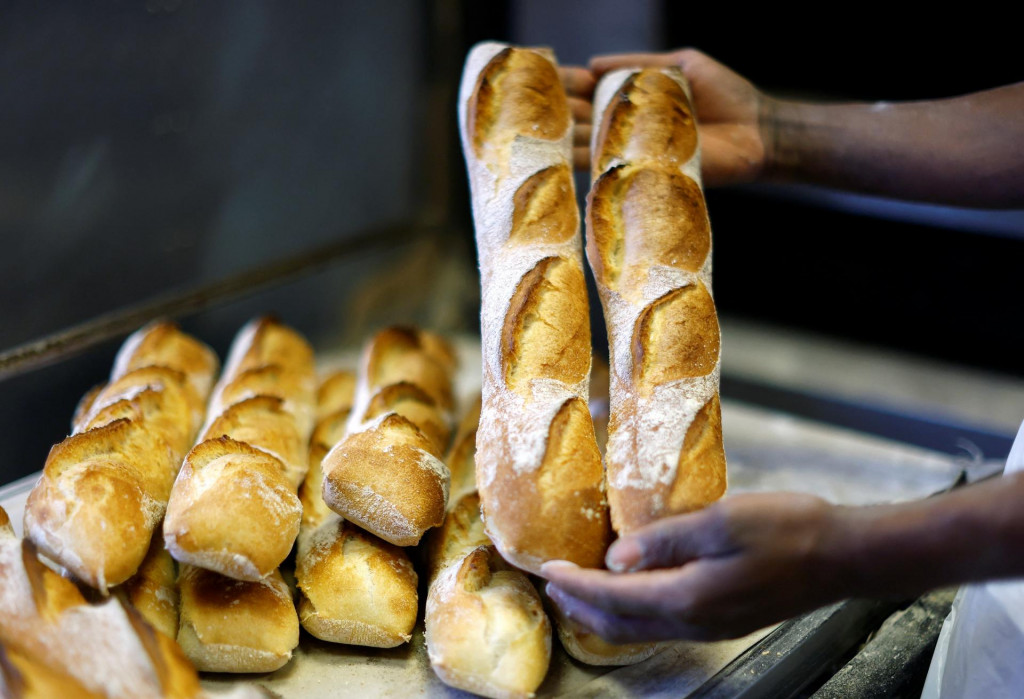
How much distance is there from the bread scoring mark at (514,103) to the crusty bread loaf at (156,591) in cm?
83

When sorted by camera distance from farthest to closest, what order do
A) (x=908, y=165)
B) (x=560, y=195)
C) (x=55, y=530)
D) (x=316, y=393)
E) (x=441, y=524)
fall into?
(x=316, y=393) → (x=908, y=165) → (x=560, y=195) → (x=441, y=524) → (x=55, y=530)

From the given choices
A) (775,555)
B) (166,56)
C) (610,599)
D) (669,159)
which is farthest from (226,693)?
(166,56)

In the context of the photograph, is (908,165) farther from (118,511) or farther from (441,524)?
(118,511)

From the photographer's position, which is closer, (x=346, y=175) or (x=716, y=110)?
(x=716, y=110)

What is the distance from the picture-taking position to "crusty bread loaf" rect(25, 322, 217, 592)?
1.15 metres

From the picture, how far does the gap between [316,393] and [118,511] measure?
2.25 ft

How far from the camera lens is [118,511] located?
1188mm

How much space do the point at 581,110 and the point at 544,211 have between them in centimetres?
40

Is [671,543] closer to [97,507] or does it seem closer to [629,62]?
[97,507]

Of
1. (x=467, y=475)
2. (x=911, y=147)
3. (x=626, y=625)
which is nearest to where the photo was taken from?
(x=626, y=625)

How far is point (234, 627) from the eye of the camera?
46.6 inches

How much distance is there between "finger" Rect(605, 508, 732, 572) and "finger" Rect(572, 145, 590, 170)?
35.7 inches

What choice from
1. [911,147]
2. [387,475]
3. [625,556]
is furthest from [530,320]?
[911,147]

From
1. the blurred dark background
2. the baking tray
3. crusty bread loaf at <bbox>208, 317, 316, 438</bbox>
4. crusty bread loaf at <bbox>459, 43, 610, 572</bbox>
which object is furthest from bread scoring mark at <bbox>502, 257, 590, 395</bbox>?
the blurred dark background
